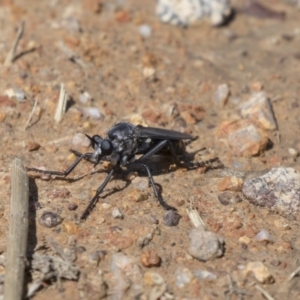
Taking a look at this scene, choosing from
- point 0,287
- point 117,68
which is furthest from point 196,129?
point 0,287

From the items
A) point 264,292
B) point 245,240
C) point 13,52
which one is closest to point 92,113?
point 13,52

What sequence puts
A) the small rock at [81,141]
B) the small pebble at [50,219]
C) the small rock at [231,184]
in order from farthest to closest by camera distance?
1. the small rock at [81,141]
2. the small rock at [231,184]
3. the small pebble at [50,219]

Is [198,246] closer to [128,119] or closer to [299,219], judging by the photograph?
[299,219]

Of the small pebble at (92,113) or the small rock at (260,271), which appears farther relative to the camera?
the small pebble at (92,113)

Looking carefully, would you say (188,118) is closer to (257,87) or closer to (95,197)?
(257,87)

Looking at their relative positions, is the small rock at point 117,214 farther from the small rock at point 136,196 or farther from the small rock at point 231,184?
the small rock at point 231,184

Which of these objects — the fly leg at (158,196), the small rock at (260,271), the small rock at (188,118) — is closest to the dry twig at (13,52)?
the small rock at (188,118)

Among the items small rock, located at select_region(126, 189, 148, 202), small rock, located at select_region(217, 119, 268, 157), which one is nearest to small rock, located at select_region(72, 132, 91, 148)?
small rock, located at select_region(126, 189, 148, 202)
